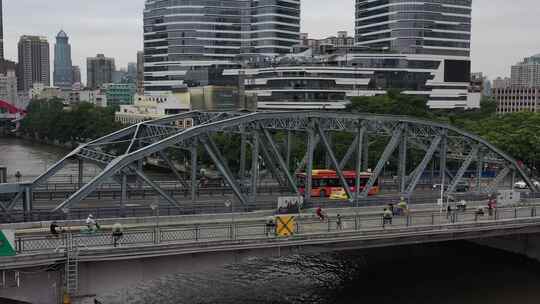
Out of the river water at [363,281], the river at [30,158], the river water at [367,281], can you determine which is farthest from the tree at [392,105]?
the river water at [363,281]

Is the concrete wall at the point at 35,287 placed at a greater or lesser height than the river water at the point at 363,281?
greater

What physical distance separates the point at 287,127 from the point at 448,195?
15.1 meters

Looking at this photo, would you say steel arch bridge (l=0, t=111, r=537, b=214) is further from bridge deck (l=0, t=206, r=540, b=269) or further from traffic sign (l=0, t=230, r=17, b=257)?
traffic sign (l=0, t=230, r=17, b=257)

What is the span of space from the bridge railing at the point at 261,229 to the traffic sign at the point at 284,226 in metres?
0.40

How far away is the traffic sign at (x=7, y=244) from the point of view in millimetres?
28938

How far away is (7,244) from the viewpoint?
2908cm

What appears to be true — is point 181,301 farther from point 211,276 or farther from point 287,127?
point 287,127

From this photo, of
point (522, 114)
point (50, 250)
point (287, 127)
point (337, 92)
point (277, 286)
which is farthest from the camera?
point (337, 92)

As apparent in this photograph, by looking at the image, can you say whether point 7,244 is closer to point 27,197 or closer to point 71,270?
point 71,270

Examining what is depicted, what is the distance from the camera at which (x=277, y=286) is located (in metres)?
43.9

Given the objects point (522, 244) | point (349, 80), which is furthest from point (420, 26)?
point (522, 244)

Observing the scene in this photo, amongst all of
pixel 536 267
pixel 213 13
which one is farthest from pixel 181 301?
pixel 213 13

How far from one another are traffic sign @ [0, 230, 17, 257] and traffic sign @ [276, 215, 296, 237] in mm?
13964

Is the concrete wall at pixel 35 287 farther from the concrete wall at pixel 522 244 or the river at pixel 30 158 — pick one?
the river at pixel 30 158
